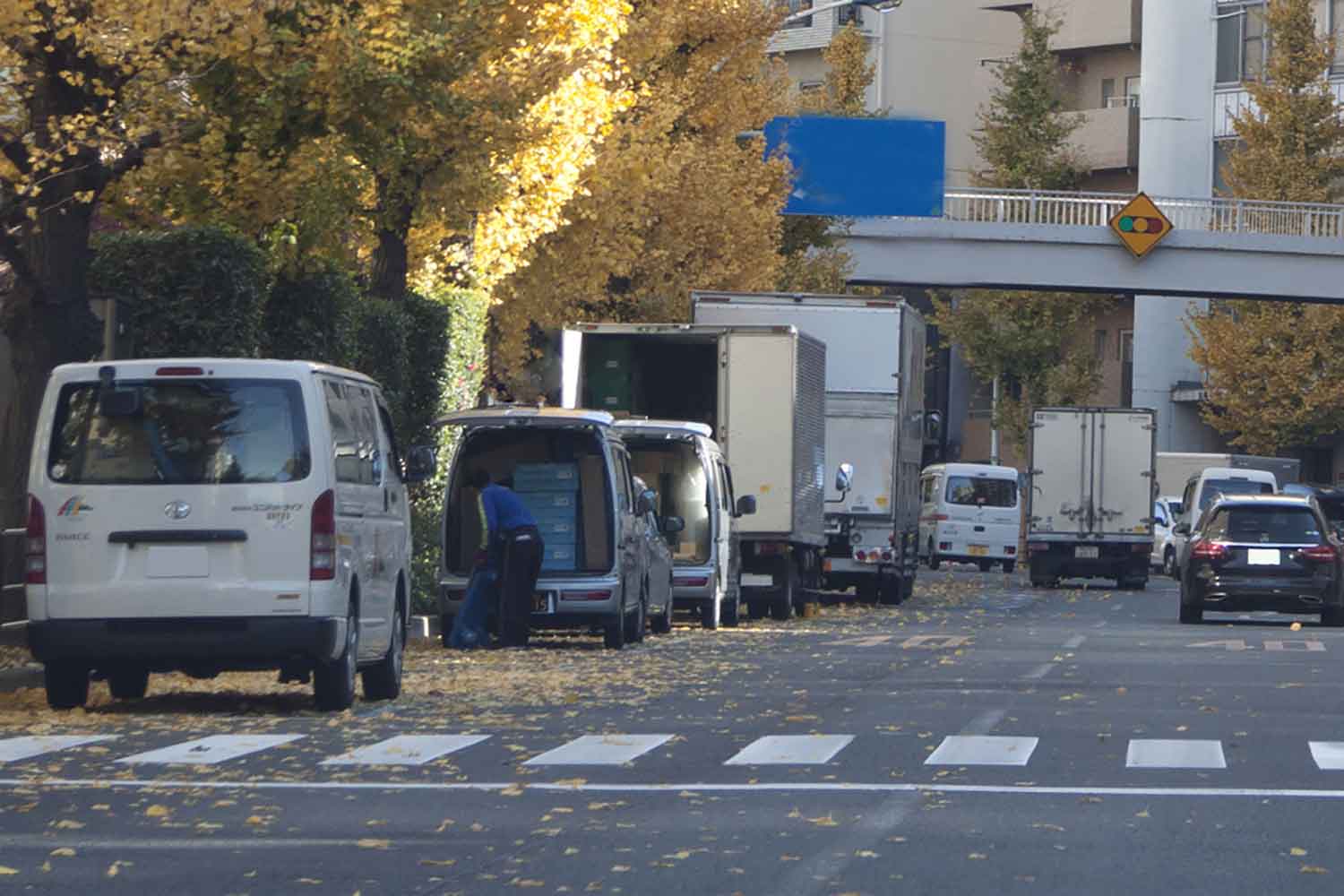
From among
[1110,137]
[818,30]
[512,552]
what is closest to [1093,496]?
[512,552]

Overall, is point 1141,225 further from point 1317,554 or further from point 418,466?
point 418,466

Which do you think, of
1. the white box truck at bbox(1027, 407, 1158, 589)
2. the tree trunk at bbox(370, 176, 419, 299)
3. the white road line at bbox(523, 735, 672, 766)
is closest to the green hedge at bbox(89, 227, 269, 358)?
the tree trunk at bbox(370, 176, 419, 299)

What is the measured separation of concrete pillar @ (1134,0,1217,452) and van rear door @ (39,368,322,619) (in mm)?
61837

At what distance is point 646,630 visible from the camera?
2684 centimetres

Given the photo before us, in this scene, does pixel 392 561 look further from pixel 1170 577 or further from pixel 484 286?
pixel 1170 577

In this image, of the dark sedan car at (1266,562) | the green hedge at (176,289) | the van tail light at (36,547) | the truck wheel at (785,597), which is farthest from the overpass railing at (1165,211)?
the van tail light at (36,547)

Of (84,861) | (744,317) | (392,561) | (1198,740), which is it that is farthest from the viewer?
(744,317)

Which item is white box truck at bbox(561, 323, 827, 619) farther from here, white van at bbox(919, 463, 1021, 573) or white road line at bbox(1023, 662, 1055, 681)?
white van at bbox(919, 463, 1021, 573)

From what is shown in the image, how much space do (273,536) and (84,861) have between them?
609 cm

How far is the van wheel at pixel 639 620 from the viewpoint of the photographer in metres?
24.4

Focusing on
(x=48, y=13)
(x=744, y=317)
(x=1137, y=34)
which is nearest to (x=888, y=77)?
(x=1137, y=34)

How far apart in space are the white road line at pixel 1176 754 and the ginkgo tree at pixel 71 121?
8210 mm

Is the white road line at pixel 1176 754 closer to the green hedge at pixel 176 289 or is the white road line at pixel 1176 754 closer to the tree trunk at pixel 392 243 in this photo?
the green hedge at pixel 176 289

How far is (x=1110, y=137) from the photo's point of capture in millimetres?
80062
